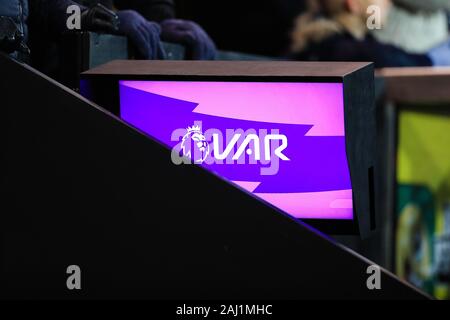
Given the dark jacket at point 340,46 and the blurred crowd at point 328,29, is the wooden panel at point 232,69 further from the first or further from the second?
the dark jacket at point 340,46

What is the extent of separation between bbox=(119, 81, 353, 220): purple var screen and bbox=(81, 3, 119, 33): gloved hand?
0.50 metres

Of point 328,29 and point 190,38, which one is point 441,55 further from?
point 190,38

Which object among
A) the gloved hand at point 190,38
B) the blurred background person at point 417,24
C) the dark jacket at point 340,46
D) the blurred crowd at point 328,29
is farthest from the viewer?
the blurred background person at point 417,24

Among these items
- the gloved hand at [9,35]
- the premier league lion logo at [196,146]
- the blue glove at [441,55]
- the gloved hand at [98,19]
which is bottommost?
the premier league lion logo at [196,146]

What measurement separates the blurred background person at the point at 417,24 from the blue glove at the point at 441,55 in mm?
118

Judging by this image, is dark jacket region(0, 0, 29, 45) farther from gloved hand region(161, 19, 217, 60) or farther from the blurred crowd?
the blurred crowd

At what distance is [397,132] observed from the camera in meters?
5.36

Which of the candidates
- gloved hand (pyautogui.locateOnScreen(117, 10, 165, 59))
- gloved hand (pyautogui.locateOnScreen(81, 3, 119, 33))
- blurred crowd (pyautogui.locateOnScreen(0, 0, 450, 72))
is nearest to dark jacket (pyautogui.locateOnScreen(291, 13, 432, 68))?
blurred crowd (pyautogui.locateOnScreen(0, 0, 450, 72))

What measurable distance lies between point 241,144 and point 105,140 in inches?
17.6

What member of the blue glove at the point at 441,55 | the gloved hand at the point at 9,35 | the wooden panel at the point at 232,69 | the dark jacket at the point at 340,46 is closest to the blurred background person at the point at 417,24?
the blue glove at the point at 441,55

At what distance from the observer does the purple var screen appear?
8.20 feet

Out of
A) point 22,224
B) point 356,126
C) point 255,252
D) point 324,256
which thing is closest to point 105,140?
point 22,224

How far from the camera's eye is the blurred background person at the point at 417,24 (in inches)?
299

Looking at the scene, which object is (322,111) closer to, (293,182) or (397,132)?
(293,182)
